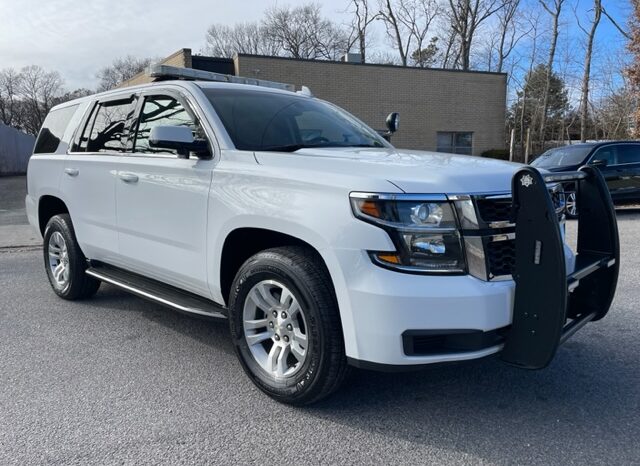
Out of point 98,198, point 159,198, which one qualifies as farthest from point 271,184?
point 98,198

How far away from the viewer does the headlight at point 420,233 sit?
2.62 m

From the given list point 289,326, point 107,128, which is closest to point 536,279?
point 289,326

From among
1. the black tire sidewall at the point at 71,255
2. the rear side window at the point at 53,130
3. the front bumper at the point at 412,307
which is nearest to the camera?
the front bumper at the point at 412,307

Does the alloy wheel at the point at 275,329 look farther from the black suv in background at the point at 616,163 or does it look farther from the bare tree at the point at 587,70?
the bare tree at the point at 587,70

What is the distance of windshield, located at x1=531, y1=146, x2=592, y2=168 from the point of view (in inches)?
438

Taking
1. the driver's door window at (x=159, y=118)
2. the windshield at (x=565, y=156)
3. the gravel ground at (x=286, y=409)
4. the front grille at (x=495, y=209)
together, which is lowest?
the gravel ground at (x=286, y=409)

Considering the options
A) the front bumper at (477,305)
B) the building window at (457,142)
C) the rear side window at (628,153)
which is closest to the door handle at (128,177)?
the front bumper at (477,305)

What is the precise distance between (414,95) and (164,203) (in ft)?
72.6

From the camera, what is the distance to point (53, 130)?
223 inches

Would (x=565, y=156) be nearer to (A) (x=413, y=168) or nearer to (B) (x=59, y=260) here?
(A) (x=413, y=168)

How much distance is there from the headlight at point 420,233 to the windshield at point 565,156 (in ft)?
31.5

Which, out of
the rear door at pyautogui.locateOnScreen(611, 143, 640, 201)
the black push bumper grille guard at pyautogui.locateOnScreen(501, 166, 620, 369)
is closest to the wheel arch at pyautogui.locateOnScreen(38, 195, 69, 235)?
the black push bumper grille guard at pyautogui.locateOnScreen(501, 166, 620, 369)

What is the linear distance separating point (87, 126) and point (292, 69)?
1760cm

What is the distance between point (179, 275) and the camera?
3.83 metres
